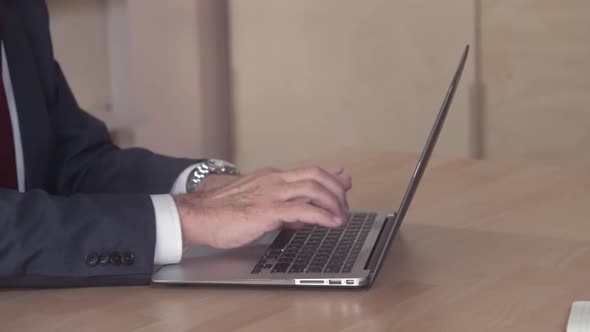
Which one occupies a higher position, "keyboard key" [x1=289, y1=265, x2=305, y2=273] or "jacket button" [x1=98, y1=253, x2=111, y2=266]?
"jacket button" [x1=98, y1=253, x2=111, y2=266]

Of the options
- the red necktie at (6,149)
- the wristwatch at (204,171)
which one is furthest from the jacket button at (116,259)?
the red necktie at (6,149)

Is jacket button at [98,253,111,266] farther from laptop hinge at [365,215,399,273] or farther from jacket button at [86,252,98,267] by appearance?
laptop hinge at [365,215,399,273]

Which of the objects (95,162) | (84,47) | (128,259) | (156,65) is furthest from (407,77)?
(128,259)

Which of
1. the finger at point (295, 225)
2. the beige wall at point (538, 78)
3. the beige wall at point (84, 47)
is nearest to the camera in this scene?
the finger at point (295, 225)

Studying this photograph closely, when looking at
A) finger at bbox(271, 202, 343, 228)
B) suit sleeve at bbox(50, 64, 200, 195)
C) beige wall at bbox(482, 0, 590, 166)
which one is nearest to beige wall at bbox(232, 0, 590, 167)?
beige wall at bbox(482, 0, 590, 166)

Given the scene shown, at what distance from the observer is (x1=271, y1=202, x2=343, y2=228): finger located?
1.37 m

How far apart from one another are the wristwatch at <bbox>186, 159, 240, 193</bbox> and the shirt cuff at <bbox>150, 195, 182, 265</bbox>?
397 millimetres

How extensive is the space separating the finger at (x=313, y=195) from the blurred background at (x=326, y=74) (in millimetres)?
1955

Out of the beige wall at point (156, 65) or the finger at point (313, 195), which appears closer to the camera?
the finger at point (313, 195)

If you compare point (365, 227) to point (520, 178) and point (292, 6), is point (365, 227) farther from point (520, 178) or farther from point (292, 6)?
point (292, 6)

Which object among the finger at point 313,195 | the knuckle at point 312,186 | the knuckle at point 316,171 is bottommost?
the finger at point 313,195

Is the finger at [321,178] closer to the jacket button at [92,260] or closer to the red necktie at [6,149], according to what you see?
the jacket button at [92,260]

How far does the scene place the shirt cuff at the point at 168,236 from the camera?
1.39 meters

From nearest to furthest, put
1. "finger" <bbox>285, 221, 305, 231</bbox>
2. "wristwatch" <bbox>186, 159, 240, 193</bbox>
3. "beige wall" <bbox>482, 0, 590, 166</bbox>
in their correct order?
"finger" <bbox>285, 221, 305, 231</bbox> < "wristwatch" <bbox>186, 159, 240, 193</bbox> < "beige wall" <bbox>482, 0, 590, 166</bbox>
